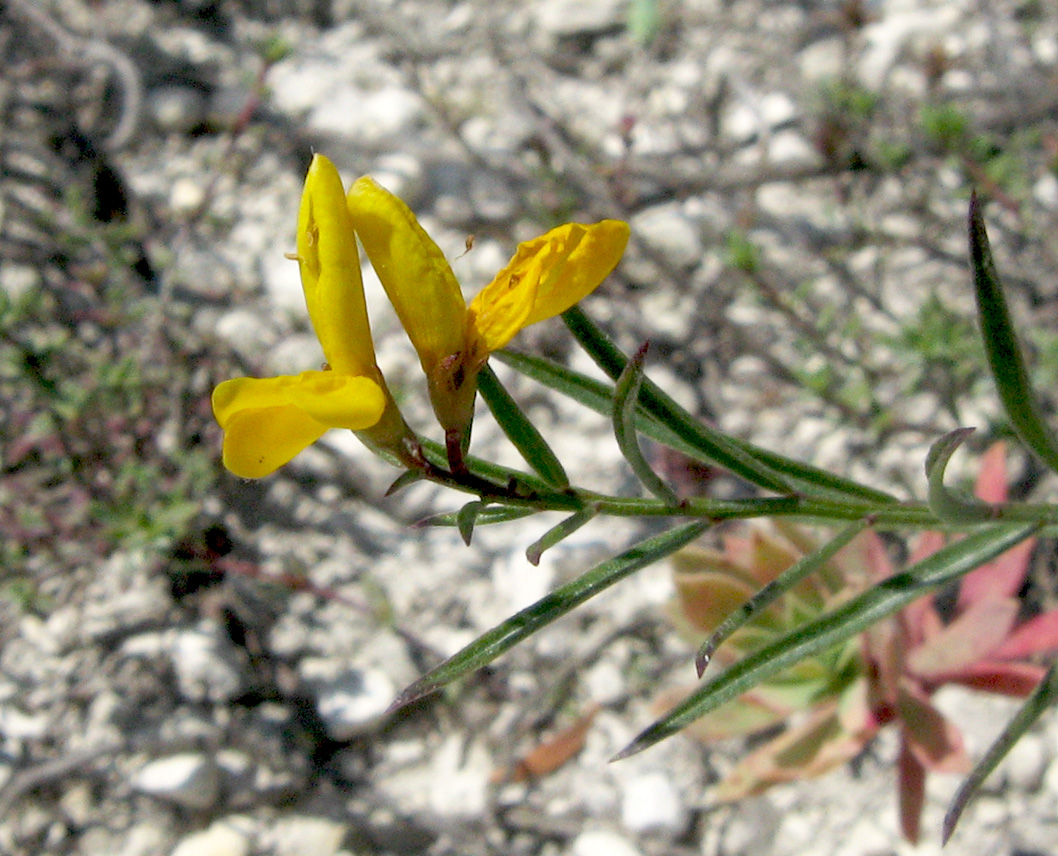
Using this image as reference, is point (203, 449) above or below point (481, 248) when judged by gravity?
below

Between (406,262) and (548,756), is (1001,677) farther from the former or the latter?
(406,262)

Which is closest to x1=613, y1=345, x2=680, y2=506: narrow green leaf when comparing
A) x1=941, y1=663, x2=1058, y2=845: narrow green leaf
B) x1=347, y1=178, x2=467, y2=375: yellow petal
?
x1=347, y1=178, x2=467, y2=375: yellow petal

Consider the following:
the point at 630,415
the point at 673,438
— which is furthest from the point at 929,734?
the point at 630,415

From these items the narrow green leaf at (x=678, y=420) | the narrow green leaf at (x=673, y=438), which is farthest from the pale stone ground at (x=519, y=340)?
the narrow green leaf at (x=678, y=420)

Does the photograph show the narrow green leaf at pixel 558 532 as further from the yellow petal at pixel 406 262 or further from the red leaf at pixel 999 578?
the red leaf at pixel 999 578

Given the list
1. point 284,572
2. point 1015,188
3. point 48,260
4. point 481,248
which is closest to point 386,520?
point 284,572

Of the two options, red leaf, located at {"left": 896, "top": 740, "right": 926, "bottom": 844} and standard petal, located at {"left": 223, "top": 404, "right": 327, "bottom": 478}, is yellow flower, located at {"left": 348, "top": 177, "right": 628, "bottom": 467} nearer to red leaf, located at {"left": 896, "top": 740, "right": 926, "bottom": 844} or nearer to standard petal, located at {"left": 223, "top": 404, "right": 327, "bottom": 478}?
standard petal, located at {"left": 223, "top": 404, "right": 327, "bottom": 478}

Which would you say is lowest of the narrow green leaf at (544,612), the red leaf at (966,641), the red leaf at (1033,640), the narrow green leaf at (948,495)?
the red leaf at (1033,640)

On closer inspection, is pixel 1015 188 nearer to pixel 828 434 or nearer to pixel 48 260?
pixel 828 434
